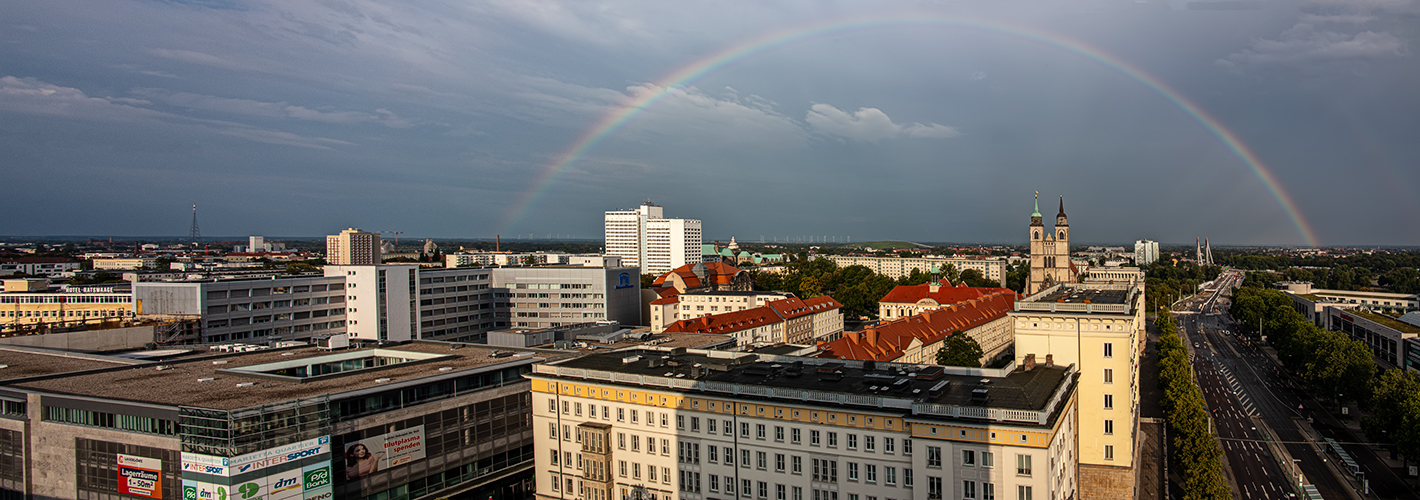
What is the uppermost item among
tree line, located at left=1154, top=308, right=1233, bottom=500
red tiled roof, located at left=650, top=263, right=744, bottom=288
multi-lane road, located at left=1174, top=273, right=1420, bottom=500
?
red tiled roof, located at left=650, top=263, right=744, bottom=288

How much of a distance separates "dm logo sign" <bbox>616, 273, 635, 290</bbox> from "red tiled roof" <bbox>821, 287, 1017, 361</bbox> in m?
30.4

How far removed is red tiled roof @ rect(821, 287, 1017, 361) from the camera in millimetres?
67688

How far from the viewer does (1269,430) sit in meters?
61.0

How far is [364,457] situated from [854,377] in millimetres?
22610

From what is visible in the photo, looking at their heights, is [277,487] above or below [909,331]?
below

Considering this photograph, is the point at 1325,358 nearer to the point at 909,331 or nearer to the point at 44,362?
the point at 909,331

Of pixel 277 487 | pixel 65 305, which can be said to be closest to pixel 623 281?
pixel 65 305

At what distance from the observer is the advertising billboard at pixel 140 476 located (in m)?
32.1

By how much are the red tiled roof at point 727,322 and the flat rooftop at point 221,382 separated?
33725 millimetres

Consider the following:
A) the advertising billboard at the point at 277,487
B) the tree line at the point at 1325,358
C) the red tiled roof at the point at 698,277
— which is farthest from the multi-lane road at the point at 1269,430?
the red tiled roof at the point at 698,277

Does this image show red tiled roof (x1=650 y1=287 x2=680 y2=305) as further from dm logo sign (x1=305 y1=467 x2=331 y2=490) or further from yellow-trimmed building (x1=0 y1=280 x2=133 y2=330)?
dm logo sign (x1=305 y1=467 x2=331 y2=490)

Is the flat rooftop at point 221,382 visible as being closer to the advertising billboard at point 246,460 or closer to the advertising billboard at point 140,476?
the advertising billboard at point 246,460

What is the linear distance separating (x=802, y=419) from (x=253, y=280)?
202 ft

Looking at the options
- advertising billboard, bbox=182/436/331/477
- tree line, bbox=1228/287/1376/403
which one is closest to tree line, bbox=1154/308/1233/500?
tree line, bbox=1228/287/1376/403
